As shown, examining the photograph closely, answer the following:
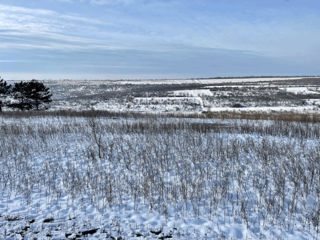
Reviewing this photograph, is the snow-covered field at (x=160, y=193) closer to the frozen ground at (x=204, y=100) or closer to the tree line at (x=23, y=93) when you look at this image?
the frozen ground at (x=204, y=100)

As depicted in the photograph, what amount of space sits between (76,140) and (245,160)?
643 cm

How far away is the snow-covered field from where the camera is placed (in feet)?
14.1

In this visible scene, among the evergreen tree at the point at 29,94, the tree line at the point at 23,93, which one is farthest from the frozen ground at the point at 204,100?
the tree line at the point at 23,93

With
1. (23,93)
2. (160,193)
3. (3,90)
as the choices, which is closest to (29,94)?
(23,93)

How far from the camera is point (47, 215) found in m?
4.78

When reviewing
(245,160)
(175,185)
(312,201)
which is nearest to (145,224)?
(175,185)

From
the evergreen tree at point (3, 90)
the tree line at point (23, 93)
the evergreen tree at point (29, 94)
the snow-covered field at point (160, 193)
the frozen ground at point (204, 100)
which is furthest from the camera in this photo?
the frozen ground at point (204, 100)

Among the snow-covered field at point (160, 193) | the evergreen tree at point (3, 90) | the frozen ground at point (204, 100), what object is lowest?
the snow-covered field at point (160, 193)

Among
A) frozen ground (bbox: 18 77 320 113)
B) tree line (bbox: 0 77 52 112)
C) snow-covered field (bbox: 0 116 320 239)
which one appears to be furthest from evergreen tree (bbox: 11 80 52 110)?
snow-covered field (bbox: 0 116 320 239)

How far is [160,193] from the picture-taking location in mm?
5406

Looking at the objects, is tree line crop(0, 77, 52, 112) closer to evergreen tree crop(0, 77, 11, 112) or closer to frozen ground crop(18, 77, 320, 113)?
evergreen tree crop(0, 77, 11, 112)

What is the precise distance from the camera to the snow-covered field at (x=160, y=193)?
169 inches

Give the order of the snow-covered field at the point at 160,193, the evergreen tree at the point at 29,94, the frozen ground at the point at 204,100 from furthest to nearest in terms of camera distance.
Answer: the frozen ground at the point at 204,100
the evergreen tree at the point at 29,94
the snow-covered field at the point at 160,193

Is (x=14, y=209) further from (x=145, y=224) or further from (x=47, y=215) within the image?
(x=145, y=224)
